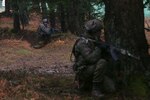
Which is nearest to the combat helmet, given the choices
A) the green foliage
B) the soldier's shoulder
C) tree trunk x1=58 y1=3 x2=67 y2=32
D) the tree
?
the soldier's shoulder

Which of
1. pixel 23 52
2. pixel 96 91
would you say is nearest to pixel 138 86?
pixel 96 91

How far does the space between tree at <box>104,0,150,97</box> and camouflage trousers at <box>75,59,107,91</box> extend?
1.74 feet

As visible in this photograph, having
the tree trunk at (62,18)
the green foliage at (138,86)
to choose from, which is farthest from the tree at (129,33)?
the tree trunk at (62,18)

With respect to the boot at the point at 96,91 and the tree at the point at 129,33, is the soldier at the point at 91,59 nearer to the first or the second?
the boot at the point at 96,91

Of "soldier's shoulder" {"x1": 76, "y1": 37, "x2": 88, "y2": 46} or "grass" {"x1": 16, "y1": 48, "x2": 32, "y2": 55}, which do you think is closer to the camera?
"soldier's shoulder" {"x1": 76, "y1": 37, "x2": 88, "y2": 46}

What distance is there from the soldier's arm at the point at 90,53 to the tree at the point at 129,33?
0.59 m

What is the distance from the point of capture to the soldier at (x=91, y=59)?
7254mm

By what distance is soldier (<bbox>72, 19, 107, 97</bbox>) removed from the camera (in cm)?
725

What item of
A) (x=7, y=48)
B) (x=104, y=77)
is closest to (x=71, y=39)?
(x=7, y=48)

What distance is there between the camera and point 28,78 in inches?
354

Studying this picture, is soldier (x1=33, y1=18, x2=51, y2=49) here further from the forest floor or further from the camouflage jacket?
the camouflage jacket

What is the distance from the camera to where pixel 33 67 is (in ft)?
49.0

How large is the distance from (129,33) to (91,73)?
1.03 metres

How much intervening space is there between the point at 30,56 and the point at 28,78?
1067 cm
